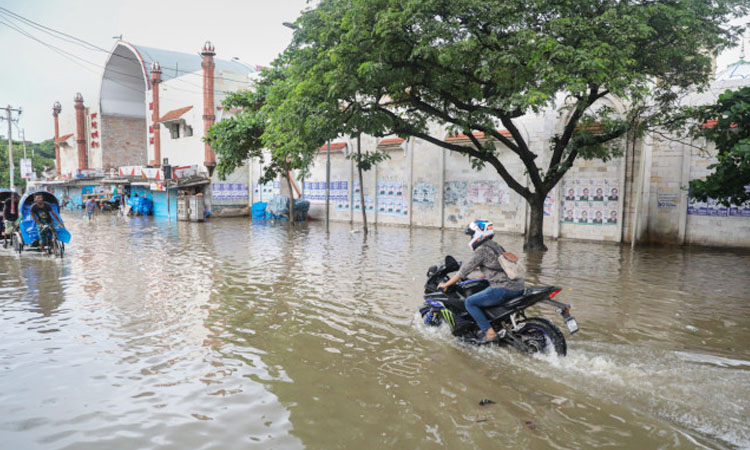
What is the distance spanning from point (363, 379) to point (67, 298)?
6.24 meters

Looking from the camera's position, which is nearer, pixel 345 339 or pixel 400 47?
pixel 345 339

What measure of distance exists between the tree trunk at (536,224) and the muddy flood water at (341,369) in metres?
4.23

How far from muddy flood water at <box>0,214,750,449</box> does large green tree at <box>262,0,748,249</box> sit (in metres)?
4.46

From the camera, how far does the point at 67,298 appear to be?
8258 millimetres

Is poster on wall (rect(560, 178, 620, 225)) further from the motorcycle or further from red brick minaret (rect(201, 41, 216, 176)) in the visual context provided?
red brick minaret (rect(201, 41, 216, 176))

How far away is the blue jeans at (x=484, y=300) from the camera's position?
5.38 metres

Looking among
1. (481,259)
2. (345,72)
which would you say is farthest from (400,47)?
(481,259)

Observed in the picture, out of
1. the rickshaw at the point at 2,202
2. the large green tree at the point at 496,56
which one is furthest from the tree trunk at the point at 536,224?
the rickshaw at the point at 2,202

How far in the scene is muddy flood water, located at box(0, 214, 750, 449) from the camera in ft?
12.2

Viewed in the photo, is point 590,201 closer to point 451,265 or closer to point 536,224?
point 536,224

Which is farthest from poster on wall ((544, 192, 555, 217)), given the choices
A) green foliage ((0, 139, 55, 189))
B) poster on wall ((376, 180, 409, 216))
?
green foliage ((0, 139, 55, 189))

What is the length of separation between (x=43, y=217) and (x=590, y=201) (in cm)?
1748

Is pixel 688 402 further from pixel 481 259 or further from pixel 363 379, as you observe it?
pixel 363 379

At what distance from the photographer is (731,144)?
866cm
